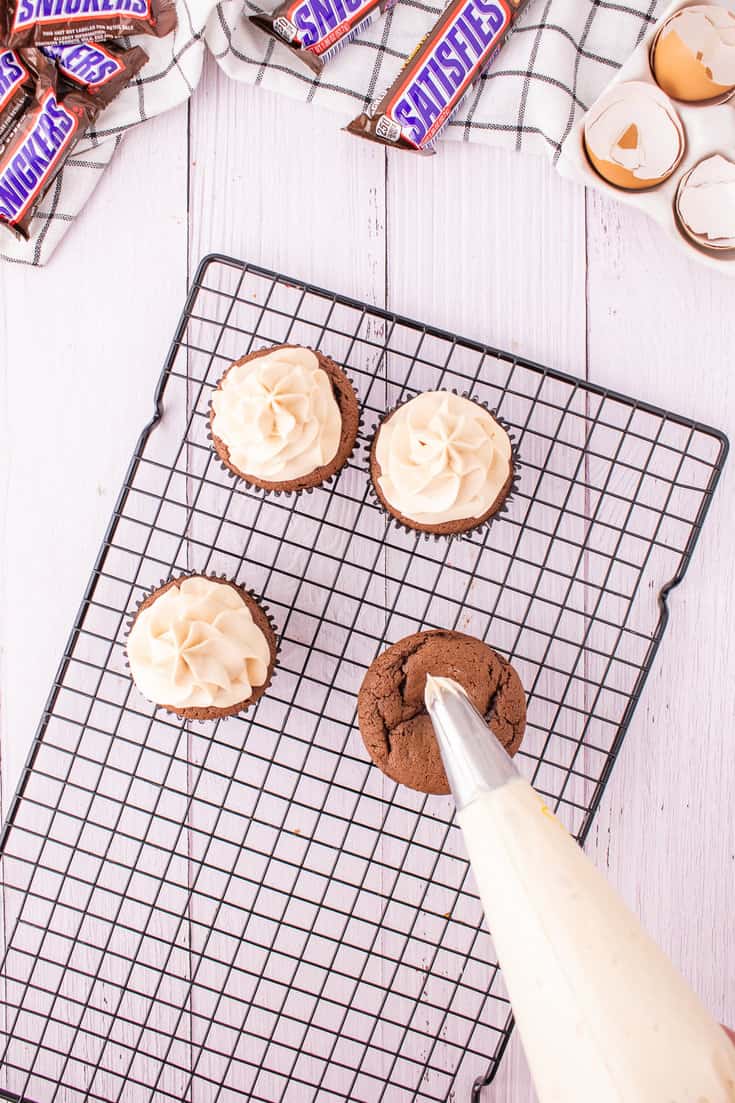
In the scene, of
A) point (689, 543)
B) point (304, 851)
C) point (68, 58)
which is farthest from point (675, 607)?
point (68, 58)

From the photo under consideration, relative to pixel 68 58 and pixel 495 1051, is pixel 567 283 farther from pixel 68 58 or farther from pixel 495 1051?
pixel 495 1051

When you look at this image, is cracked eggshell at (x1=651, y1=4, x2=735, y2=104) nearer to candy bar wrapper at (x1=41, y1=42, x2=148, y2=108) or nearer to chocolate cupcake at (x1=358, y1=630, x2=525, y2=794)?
candy bar wrapper at (x1=41, y1=42, x2=148, y2=108)

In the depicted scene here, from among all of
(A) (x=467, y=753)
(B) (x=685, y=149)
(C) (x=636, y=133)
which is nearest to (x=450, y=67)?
(C) (x=636, y=133)

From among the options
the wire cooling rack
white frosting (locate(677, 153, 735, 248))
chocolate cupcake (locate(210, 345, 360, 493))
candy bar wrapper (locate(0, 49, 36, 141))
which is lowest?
the wire cooling rack

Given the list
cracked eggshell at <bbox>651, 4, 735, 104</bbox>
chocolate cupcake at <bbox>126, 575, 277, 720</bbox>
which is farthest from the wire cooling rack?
cracked eggshell at <bbox>651, 4, 735, 104</bbox>

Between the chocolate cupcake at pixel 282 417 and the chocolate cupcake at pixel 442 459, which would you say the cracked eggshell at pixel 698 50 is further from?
the chocolate cupcake at pixel 282 417
